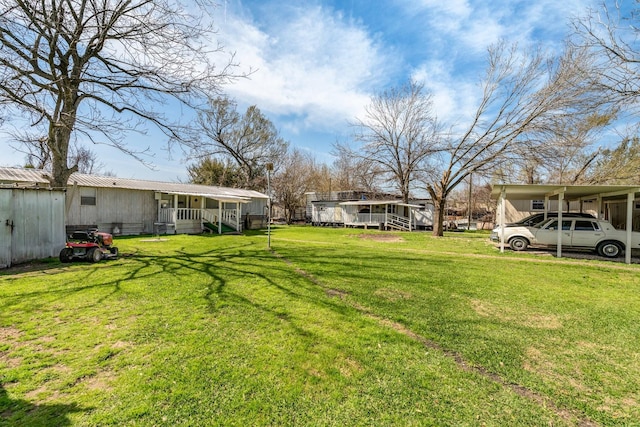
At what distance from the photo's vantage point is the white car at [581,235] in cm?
1080

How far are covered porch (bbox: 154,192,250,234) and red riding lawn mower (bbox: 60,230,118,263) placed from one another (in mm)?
7763

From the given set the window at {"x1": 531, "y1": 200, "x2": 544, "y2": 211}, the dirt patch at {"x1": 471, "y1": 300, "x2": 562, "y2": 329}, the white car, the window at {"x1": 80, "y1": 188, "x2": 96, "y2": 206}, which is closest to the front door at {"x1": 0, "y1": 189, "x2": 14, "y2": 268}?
the window at {"x1": 80, "y1": 188, "x2": 96, "y2": 206}

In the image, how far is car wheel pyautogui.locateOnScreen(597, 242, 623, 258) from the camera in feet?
35.5

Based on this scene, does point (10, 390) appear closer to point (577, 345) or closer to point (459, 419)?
point (459, 419)

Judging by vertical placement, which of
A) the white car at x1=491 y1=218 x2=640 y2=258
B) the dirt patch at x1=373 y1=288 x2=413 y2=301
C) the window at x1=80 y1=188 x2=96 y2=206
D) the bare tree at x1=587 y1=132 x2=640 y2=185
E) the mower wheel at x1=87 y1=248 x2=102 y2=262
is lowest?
the dirt patch at x1=373 y1=288 x2=413 y2=301

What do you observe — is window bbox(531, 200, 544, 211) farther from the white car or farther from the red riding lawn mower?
the red riding lawn mower

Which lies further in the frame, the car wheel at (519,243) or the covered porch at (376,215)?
the covered porch at (376,215)

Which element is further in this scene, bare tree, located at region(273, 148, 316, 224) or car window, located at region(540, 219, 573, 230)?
bare tree, located at region(273, 148, 316, 224)

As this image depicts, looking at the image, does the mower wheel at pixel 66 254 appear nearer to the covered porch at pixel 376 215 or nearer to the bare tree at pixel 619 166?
the covered porch at pixel 376 215

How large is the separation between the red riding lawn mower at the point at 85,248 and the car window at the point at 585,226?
16851 millimetres

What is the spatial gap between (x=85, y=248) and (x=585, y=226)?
17.4m

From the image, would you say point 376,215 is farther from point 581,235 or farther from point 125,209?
point 125,209

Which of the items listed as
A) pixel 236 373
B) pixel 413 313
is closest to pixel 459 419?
pixel 236 373

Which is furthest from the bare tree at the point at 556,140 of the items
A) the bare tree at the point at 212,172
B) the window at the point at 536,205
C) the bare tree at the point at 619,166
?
the bare tree at the point at 212,172
